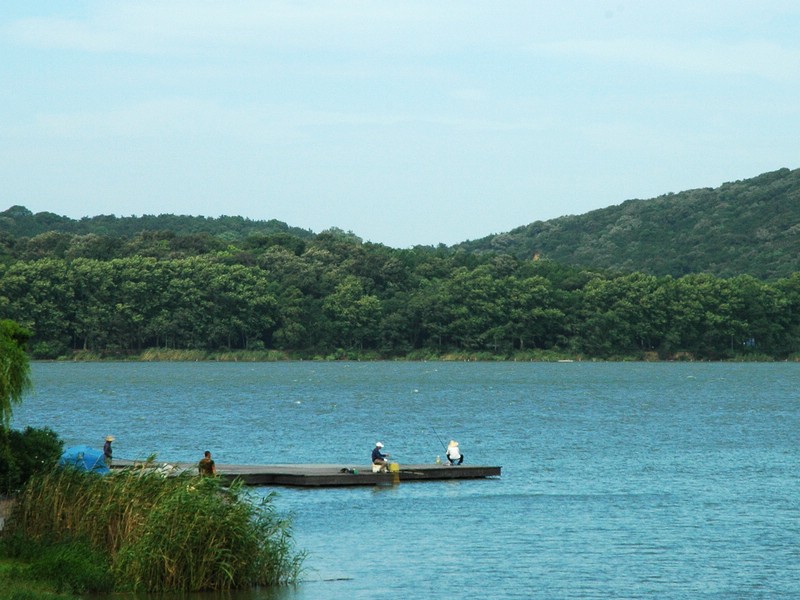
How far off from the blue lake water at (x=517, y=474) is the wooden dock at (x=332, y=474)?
417 millimetres

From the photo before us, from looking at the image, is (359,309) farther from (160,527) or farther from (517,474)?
(160,527)

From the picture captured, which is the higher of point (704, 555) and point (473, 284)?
point (473, 284)

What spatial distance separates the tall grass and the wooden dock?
14.6 m

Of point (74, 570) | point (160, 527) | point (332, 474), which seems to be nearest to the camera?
point (160, 527)

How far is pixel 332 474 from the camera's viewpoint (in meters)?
45.7

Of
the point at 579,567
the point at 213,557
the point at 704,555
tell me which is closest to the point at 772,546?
the point at 704,555

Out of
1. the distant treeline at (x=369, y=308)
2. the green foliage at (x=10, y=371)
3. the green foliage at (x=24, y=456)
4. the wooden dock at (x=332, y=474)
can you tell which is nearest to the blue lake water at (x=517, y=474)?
the wooden dock at (x=332, y=474)

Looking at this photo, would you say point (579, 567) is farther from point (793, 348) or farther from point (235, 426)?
point (793, 348)

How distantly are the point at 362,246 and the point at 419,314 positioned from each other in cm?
2661

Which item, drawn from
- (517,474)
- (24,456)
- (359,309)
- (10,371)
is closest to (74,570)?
(24,456)

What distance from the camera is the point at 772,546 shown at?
36.2 metres

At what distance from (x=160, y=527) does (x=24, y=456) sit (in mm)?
5161

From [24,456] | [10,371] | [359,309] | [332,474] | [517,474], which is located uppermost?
[359,309]

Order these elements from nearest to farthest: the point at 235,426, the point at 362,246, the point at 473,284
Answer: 1. the point at 235,426
2. the point at 473,284
3. the point at 362,246
